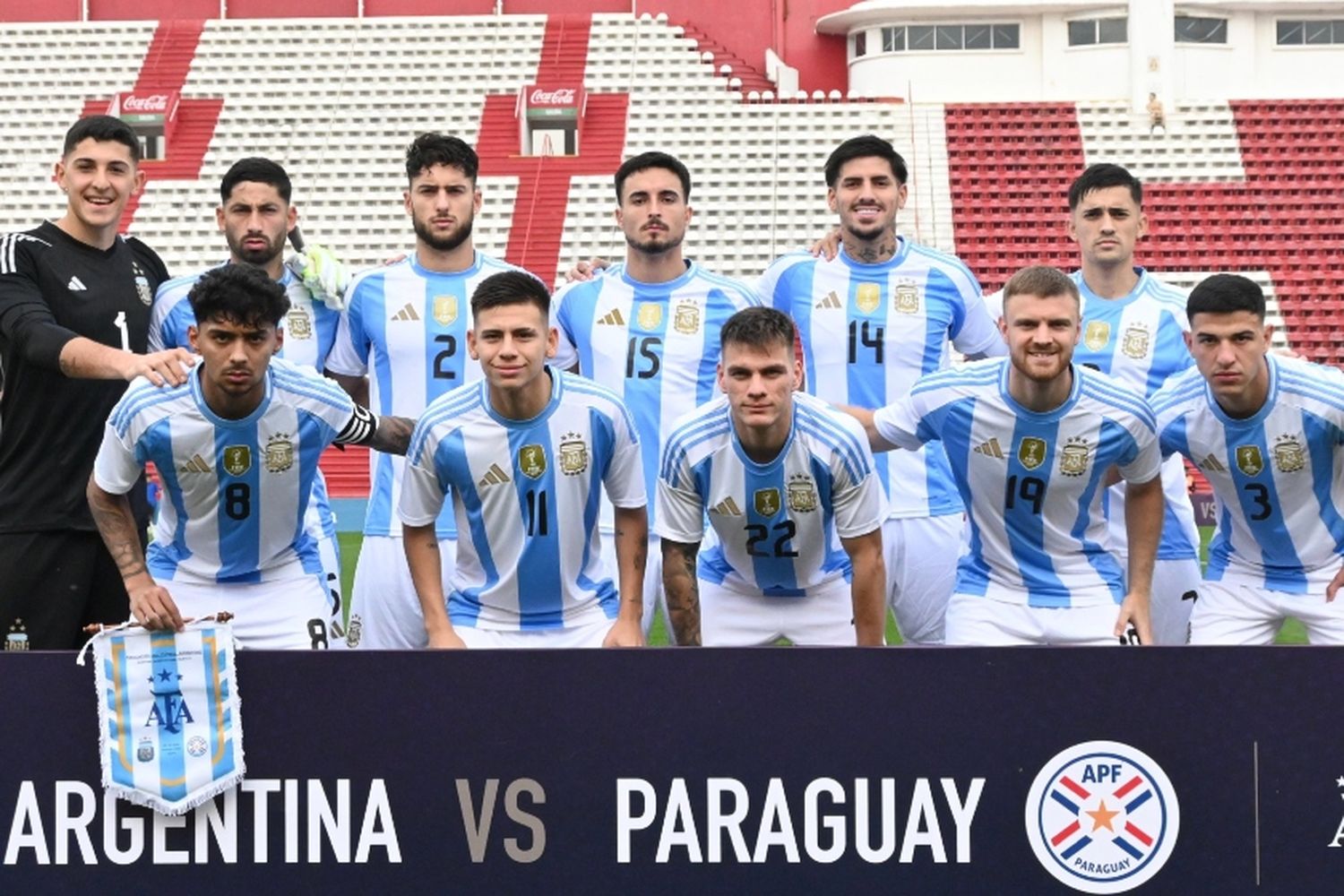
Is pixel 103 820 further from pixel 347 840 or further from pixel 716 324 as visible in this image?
pixel 716 324

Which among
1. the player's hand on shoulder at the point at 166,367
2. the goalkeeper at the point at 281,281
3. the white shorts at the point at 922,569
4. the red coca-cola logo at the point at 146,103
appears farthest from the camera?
the red coca-cola logo at the point at 146,103

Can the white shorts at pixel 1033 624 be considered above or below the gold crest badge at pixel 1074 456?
below

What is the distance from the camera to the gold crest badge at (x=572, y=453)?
16.4ft

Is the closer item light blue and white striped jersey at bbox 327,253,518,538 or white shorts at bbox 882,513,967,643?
light blue and white striped jersey at bbox 327,253,518,538

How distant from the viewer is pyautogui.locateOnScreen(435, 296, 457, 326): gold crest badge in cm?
594

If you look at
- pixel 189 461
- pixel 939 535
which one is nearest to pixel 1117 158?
pixel 939 535

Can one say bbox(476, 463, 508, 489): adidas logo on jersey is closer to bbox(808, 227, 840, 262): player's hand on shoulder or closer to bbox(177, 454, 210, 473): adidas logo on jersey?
bbox(177, 454, 210, 473): adidas logo on jersey

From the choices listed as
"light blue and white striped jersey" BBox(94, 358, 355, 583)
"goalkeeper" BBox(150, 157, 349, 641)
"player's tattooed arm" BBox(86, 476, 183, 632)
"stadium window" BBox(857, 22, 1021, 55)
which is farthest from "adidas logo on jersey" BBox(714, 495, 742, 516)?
"stadium window" BBox(857, 22, 1021, 55)

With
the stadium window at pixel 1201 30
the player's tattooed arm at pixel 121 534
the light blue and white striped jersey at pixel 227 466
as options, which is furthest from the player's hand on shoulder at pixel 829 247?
the stadium window at pixel 1201 30

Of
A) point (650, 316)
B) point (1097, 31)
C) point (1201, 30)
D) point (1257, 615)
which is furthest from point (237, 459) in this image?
point (1201, 30)

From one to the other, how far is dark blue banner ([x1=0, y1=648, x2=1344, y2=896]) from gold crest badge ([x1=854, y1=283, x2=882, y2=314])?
2475mm

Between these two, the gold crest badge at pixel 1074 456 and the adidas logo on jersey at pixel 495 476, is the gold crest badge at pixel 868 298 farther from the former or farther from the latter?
the adidas logo on jersey at pixel 495 476

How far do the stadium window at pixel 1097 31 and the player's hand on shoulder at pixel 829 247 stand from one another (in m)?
20.2

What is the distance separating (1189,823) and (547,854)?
140cm
